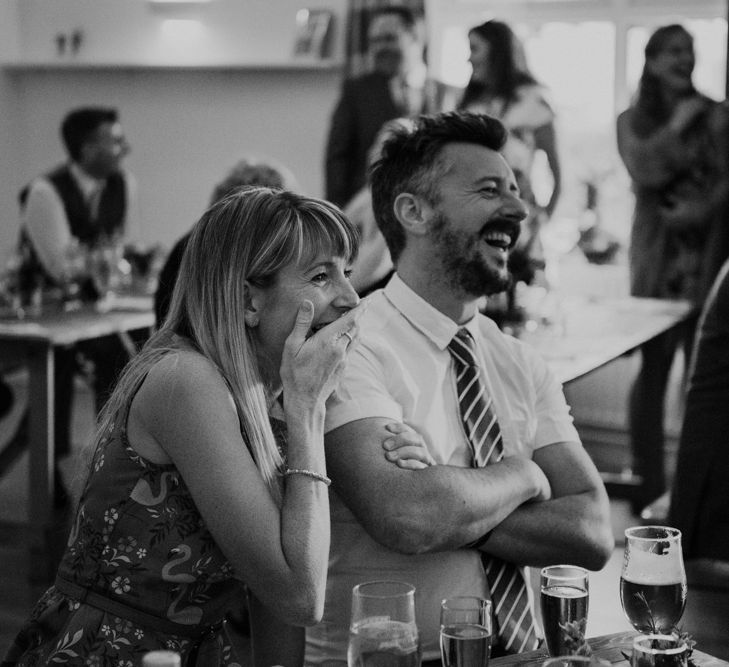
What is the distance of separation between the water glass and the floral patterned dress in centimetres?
61

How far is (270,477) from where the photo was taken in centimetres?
162

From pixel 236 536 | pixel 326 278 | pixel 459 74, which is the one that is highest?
pixel 459 74

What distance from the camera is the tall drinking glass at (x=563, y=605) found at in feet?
4.56

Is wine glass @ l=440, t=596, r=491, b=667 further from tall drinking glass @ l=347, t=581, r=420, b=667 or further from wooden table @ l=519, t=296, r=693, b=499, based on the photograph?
wooden table @ l=519, t=296, r=693, b=499

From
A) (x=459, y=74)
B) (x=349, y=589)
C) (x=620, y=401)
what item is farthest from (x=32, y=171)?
(x=349, y=589)

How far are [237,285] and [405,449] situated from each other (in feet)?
1.37

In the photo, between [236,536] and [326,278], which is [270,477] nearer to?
[236,536]

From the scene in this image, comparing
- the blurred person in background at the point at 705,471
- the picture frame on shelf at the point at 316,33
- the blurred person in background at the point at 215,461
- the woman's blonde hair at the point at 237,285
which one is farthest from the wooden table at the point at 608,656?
the picture frame on shelf at the point at 316,33

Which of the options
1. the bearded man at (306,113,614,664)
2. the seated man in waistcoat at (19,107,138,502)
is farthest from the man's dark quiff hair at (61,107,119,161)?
the bearded man at (306,113,614,664)

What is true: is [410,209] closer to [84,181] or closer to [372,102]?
[372,102]

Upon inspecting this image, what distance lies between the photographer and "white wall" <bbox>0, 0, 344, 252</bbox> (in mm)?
6523

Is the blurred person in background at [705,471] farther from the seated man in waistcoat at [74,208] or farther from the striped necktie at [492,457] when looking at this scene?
the seated man in waistcoat at [74,208]

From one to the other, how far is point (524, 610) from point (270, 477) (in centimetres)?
59

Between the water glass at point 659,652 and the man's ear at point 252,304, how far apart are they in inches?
→ 27.5
